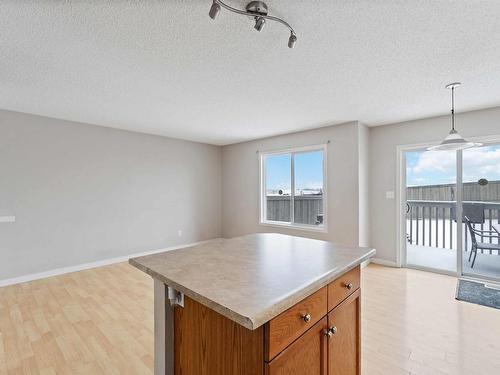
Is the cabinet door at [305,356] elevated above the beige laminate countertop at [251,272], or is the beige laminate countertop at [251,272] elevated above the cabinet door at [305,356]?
the beige laminate countertop at [251,272]

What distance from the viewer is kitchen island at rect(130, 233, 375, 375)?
881 mm

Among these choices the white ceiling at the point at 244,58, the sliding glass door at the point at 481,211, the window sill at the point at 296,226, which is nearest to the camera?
the white ceiling at the point at 244,58

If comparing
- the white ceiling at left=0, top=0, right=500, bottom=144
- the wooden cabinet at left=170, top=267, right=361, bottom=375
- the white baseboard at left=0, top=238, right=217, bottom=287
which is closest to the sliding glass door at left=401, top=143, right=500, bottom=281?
the white ceiling at left=0, top=0, right=500, bottom=144

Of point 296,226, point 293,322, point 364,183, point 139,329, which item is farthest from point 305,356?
point 296,226

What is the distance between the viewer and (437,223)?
3.94 meters

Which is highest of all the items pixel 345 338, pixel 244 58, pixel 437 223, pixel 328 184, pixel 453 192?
pixel 244 58

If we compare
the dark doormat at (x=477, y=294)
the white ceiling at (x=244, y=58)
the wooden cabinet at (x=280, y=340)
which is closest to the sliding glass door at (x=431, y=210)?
the dark doormat at (x=477, y=294)

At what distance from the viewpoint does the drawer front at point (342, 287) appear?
1229mm

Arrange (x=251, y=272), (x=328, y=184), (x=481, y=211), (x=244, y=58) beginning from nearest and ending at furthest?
1. (x=251, y=272)
2. (x=244, y=58)
3. (x=481, y=211)
4. (x=328, y=184)

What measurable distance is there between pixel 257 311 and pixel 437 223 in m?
4.35

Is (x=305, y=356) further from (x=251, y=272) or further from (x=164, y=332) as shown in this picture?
(x=164, y=332)

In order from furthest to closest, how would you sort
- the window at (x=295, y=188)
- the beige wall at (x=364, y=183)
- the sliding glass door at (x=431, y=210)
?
1. the window at (x=295, y=188)
2. the beige wall at (x=364, y=183)
3. the sliding glass door at (x=431, y=210)

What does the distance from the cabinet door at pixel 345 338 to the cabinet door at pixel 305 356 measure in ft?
0.25

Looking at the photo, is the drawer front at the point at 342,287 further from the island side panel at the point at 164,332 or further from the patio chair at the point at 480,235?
the patio chair at the point at 480,235
